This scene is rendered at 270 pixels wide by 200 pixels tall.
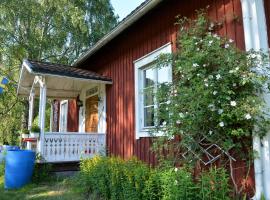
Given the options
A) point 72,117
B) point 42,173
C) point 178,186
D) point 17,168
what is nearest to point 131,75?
point 42,173

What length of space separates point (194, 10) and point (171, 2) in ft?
2.49

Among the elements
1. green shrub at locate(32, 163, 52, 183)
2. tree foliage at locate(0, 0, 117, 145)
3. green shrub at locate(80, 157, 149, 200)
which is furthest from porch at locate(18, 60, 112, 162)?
tree foliage at locate(0, 0, 117, 145)

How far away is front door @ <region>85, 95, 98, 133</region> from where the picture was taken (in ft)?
28.2

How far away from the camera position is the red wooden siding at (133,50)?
4.17 meters

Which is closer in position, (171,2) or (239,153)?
(239,153)

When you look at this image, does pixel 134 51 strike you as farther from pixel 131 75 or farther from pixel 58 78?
pixel 58 78

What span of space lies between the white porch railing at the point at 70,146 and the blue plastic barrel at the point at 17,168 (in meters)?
0.51

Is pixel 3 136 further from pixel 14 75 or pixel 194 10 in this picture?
pixel 194 10

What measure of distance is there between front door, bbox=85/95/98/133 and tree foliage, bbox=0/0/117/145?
7.07 meters

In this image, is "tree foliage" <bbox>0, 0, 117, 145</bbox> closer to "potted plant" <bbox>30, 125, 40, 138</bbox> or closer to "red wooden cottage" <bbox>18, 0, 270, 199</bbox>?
"red wooden cottage" <bbox>18, 0, 270, 199</bbox>

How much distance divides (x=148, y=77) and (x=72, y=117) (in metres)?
5.77

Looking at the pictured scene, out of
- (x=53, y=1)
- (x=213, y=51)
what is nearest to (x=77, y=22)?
(x=53, y=1)

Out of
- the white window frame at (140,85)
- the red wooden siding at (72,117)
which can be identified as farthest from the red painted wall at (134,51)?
the red wooden siding at (72,117)

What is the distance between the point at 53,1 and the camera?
14891 mm
